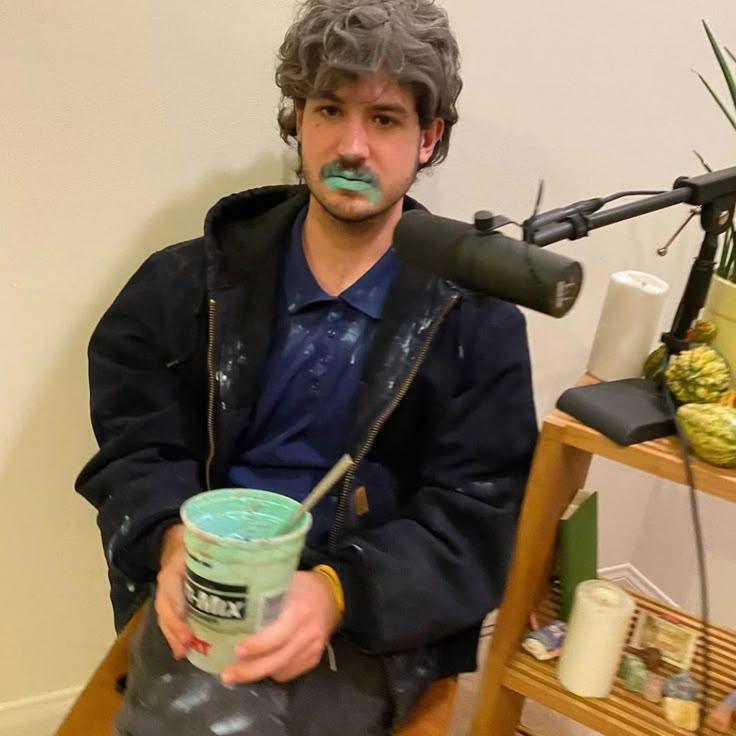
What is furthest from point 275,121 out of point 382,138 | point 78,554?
point 78,554

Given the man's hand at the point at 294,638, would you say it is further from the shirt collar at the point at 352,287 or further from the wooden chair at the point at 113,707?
the shirt collar at the point at 352,287

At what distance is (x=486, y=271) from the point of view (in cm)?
68

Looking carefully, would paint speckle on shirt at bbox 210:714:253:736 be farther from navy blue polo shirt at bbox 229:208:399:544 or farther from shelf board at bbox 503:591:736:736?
shelf board at bbox 503:591:736:736

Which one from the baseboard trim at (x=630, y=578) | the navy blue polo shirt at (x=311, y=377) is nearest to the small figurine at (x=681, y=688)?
the navy blue polo shirt at (x=311, y=377)

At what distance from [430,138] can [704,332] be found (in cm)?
42

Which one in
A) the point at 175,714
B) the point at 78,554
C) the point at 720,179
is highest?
the point at 720,179

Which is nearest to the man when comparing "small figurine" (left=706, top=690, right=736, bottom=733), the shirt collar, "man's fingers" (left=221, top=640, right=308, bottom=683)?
the shirt collar

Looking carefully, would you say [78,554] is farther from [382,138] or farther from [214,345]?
[382,138]

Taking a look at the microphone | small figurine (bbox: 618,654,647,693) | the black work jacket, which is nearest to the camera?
the microphone

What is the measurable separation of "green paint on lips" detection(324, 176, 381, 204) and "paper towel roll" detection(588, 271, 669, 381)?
0.33 meters

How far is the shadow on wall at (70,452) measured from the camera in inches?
45.8

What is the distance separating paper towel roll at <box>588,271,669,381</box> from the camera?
106 cm

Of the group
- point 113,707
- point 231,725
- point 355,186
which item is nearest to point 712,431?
point 355,186

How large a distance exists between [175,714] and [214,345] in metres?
0.42
